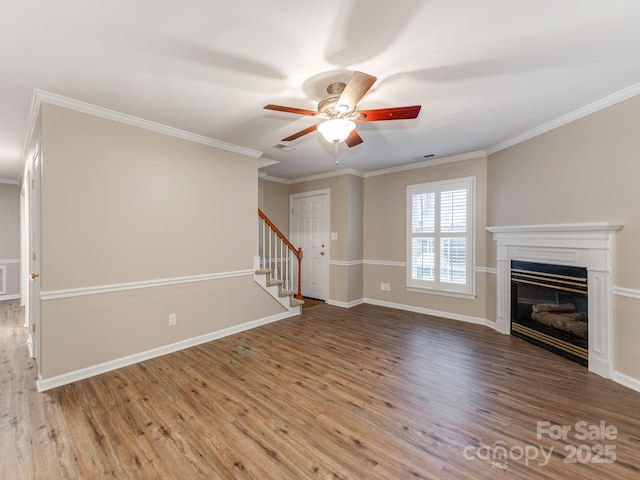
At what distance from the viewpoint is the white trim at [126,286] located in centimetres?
251

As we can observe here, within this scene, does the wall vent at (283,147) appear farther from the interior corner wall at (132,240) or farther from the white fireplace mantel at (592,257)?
the white fireplace mantel at (592,257)

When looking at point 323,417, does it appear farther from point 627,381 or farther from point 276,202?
point 276,202

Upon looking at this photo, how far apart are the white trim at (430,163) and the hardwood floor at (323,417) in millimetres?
2661

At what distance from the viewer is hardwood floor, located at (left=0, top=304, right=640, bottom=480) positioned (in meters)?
1.65

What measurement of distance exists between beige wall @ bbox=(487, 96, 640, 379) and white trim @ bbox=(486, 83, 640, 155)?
0.15ft

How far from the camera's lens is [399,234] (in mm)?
5047

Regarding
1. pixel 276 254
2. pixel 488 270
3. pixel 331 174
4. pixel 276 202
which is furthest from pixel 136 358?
pixel 488 270

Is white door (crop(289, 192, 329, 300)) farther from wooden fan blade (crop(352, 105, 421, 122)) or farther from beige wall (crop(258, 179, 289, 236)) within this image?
wooden fan blade (crop(352, 105, 421, 122))

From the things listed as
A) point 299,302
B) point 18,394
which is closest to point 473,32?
point 299,302

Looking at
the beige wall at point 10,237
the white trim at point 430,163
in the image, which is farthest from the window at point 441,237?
the beige wall at point 10,237

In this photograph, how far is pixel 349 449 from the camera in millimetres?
1775

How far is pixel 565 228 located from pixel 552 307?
97 centimetres

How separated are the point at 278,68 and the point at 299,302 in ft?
11.4

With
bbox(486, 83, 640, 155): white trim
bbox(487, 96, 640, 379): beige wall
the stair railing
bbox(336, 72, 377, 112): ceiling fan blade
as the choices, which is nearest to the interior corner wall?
the stair railing
